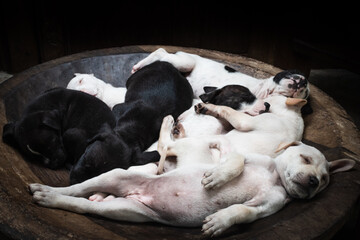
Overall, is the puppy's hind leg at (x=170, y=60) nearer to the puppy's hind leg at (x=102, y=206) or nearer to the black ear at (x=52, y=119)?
the black ear at (x=52, y=119)

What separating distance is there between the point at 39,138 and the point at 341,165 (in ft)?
4.95

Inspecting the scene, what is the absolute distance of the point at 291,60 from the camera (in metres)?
4.57

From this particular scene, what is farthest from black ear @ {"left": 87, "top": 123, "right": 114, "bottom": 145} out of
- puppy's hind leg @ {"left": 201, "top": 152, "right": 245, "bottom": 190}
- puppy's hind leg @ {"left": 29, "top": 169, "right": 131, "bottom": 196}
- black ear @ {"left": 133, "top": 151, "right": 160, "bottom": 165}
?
puppy's hind leg @ {"left": 201, "top": 152, "right": 245, "bottom": 190}

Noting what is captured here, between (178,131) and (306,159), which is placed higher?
(306,159)

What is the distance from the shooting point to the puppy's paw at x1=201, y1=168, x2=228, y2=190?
1.50m

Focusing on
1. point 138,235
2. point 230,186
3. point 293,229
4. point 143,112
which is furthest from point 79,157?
point 293,229

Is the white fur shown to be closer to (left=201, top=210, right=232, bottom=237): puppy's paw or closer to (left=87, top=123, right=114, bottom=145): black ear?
(left=201, top=210, right=232, bottom=237): puppy's paw

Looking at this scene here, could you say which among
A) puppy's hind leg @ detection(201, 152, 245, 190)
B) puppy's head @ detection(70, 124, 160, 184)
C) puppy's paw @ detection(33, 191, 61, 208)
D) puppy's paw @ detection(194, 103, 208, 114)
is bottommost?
puppy's head @ detection(70, 124, 160, 184)

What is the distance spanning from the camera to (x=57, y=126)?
199cm

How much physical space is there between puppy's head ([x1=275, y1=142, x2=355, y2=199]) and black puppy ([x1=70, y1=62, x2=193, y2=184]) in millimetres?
706

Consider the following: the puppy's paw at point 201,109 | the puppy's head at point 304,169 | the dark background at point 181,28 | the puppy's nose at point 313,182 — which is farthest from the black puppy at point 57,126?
the dark background at point 181,28

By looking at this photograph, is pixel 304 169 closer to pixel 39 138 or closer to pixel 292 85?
pixel 292 85

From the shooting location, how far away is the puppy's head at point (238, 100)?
86.3 inches

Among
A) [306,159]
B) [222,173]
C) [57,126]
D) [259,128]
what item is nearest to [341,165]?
[306,159]
